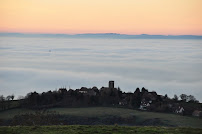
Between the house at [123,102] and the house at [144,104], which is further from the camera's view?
the house at [123,102]

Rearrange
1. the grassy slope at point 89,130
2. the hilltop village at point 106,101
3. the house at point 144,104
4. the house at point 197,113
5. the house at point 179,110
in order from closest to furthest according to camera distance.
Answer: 1. the grassy slope at point 89,130
2. the house at point 197,113
3. the house at point 179,110
4. the hilltop village at point 106,101
5. the house at point 144,104

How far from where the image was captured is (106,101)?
25.8 m

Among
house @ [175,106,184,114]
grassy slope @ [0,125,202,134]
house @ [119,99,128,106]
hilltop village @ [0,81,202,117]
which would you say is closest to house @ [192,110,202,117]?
hilltop village @ [0,81,202,117]

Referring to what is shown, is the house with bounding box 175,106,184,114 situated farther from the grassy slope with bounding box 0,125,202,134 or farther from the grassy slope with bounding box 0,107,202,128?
the grassy slope with bounding box 0,125,202,134

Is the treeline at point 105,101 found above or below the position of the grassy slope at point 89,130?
above

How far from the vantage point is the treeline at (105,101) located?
78.3ft

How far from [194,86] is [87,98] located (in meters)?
23.9

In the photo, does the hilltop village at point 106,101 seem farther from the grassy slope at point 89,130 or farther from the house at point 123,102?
the grassy slope at point 89,130

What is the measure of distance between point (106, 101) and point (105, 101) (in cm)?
10

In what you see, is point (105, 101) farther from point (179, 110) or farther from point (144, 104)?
point (179, 110)

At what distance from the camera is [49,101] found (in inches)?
995

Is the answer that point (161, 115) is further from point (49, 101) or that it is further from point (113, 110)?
point (49, 101)

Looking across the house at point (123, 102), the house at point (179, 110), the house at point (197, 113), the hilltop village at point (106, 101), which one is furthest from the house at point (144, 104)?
the house at point (197, 113)

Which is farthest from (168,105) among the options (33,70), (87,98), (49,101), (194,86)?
(33,70)
